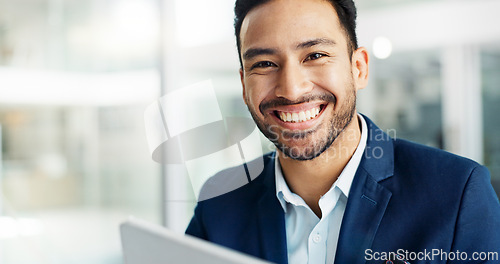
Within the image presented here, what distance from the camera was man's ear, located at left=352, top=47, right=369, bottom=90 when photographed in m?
1.43

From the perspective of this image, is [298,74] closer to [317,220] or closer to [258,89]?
[258,89]

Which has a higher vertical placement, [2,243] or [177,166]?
[177,166]

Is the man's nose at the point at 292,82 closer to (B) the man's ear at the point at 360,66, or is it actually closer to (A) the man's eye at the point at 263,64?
(A) the man's eye at the point at 263,64

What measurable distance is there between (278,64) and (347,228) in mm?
455

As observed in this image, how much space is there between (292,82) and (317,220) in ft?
1.27

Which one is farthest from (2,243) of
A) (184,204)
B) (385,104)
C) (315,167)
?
(385,104)

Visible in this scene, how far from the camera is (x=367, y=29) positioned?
3896 mm

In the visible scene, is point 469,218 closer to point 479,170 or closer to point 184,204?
point 479,170

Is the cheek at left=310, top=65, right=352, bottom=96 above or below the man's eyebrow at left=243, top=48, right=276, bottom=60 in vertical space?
below

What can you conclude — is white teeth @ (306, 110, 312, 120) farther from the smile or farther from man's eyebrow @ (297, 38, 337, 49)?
man's eyebrow @ (297, 38, 337, 49)

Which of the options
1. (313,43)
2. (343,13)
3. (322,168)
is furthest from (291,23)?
(322,168)

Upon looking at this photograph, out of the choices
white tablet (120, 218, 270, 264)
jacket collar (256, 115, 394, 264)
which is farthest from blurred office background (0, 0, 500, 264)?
white tablet (120, 218, 270, 264)

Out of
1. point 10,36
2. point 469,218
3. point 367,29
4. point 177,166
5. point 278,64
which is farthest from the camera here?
point 367,29

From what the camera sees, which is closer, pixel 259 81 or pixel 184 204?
pixel 259 81
